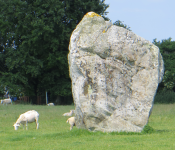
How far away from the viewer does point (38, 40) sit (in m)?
40.0

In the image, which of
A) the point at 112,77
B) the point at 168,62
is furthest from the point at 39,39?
the point at 112,77

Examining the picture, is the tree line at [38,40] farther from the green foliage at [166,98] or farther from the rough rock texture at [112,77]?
the rough rock texture at [112,77]

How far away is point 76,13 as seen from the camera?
1655 inches

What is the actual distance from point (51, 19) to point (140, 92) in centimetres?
2853

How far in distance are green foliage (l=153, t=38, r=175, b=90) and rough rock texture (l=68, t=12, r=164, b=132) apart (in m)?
35.0

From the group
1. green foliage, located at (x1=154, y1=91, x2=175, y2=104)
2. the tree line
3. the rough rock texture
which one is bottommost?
green foliage, located at (x1=154, y1=91, x2=175, y2=104)

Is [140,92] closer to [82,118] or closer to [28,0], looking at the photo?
[82,118]

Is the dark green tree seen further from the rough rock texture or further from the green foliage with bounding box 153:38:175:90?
the rough rock texture

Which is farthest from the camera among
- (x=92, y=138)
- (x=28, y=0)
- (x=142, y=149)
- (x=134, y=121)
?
(x=28, y=0)

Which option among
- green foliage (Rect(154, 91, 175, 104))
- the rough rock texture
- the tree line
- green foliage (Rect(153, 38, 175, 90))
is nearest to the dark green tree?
the tree line

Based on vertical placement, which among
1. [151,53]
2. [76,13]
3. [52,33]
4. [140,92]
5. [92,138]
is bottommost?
[92,138]

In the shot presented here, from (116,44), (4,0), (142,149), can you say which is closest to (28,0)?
(4,0)

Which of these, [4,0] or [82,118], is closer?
[82,118]

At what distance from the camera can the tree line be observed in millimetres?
39344
